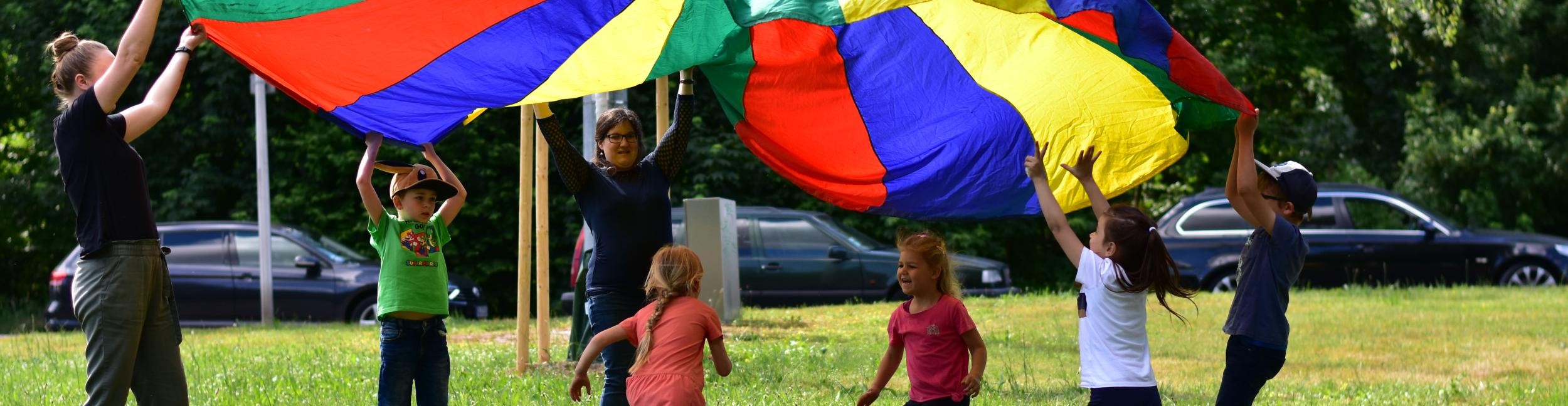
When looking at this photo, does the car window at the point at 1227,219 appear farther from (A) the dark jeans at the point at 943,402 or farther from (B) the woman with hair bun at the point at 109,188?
(B) the woman with hair bun at the point at 109,188

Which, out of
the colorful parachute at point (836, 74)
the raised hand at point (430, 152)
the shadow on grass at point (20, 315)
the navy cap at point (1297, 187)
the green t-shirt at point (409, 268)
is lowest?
the shadow on grass at point (20, 315)

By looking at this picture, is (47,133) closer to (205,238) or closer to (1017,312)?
(205,238)

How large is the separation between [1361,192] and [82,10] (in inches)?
686

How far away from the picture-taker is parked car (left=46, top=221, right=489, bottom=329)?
14.7 m

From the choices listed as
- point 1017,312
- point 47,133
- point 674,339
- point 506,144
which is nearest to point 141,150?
point 47,133

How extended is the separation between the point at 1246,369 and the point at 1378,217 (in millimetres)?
12295

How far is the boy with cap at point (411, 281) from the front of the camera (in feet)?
17.6

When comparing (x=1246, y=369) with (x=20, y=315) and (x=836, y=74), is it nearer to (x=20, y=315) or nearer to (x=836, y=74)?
(x=836, y=74)

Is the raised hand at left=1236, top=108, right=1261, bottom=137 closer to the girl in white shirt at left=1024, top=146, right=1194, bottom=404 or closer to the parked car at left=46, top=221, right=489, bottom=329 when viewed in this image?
the girl in white shirt at left=1024, top=146, right=1194, bottom=404

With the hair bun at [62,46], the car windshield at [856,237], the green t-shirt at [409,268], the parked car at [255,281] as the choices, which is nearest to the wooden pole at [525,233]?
the green t-shirt at [409,268]

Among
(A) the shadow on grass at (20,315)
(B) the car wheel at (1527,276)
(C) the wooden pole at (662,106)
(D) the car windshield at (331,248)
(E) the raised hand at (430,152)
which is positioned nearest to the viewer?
(E) the raised hand at (430,152)

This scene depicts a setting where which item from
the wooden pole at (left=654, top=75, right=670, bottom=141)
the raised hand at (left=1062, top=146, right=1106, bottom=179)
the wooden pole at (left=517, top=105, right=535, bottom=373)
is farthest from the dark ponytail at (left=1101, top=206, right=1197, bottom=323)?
the wooden pole at (left=654, top=75, right=670, bottom=141)

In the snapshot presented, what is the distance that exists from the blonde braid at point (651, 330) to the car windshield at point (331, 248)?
11.1 m

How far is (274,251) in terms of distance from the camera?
15188mm
